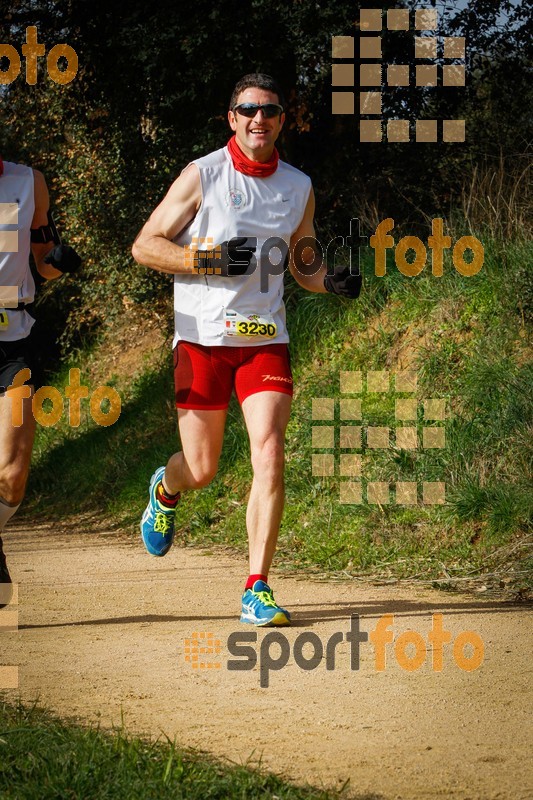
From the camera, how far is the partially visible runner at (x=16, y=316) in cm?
566

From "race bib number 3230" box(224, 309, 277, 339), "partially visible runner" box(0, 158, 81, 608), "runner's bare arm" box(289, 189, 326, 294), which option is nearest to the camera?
"partially visible runner" box(0, 158, 81, 608)

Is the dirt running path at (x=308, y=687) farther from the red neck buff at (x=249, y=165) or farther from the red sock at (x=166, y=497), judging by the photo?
the red neck buff at (x=249, y=165)

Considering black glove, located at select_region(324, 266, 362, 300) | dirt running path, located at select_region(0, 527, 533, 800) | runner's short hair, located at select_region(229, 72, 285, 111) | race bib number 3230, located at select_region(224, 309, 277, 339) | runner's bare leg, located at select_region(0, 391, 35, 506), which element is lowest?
dirt running path, located at select_region(0, 527, 533, 800)

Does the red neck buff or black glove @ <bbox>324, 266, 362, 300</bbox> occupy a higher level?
the red neck buff

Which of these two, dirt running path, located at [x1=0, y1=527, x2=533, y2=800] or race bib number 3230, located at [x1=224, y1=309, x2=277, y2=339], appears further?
race bib number 3230, located at [x1=224, y1=309, x2=277, y2=339]

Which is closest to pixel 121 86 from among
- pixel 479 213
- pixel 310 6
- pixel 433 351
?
pixel 310 6

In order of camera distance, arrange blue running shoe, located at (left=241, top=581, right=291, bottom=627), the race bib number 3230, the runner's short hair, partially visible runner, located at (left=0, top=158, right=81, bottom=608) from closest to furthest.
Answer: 1. blue running shoe, located at (left=241, top=581, right=291, bottom=627)
2. partially visible runner, located at (left=0, top=158, right=81, bottom=608)
3. the race bib number 3230
4. the runner's short hair

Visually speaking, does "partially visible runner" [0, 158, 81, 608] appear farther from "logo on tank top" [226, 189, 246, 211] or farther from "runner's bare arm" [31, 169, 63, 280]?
"logo on tank top" [226, 189, 246, 211]

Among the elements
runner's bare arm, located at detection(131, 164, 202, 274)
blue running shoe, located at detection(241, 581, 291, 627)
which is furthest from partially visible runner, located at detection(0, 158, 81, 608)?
blue running shoe, located at detection(241, 581, 291, 627)

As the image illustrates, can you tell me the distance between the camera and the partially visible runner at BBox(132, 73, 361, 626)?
5707 mm

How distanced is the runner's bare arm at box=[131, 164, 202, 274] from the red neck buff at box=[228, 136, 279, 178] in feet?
0.70

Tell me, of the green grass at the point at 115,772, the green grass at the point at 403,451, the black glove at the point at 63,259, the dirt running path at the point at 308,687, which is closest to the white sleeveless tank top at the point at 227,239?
the black glove at the point at 63,259

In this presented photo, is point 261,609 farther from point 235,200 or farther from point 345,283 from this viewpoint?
point 235,200

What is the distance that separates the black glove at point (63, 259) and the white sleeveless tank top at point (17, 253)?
14 centimetres
